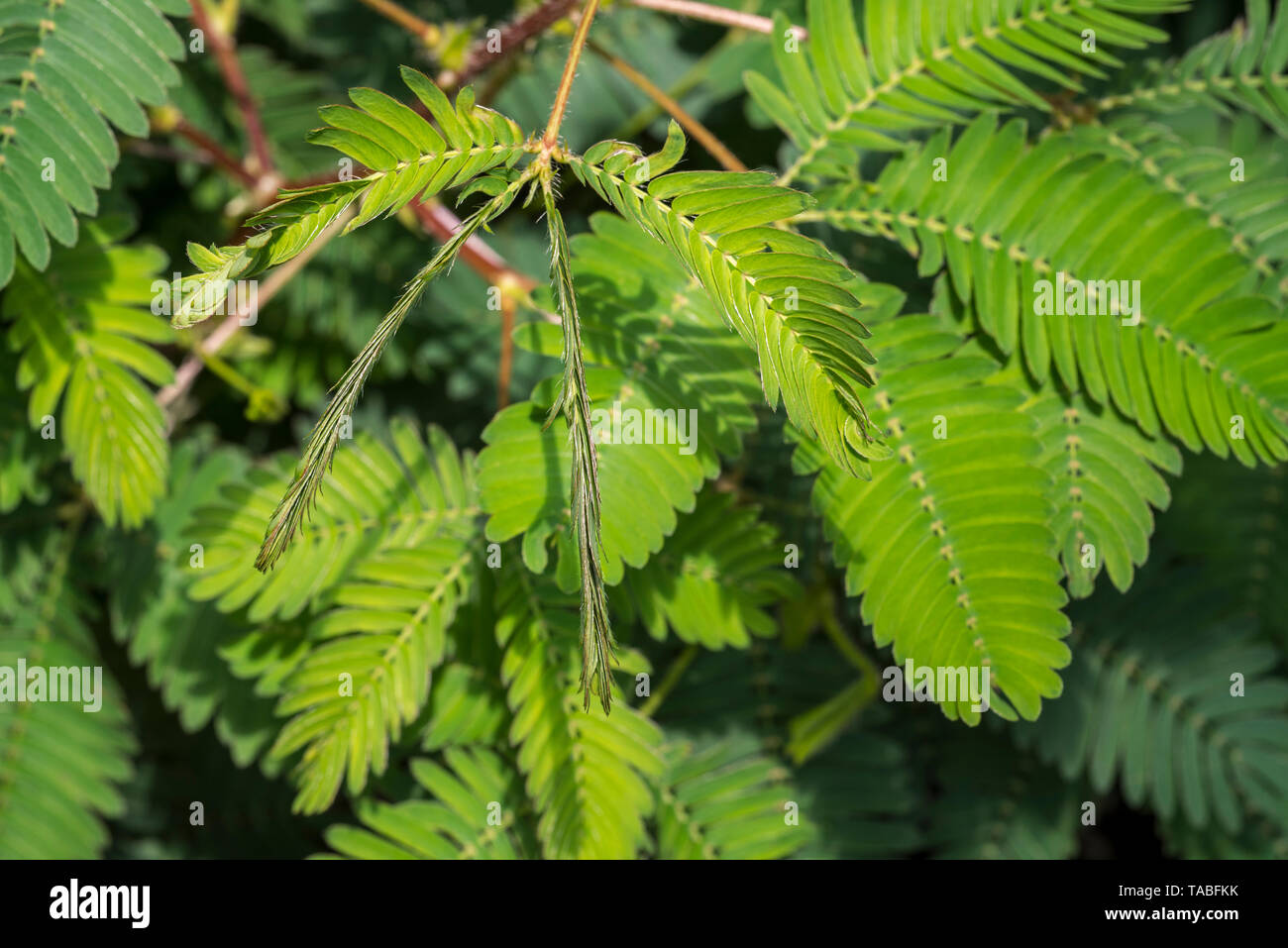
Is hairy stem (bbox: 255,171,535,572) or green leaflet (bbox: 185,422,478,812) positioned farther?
green leaflet (bbox: 185,422,478,812)

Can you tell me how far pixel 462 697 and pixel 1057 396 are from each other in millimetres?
1127

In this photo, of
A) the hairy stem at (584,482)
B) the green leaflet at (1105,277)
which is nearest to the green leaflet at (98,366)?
the hairy stem at (584,482)

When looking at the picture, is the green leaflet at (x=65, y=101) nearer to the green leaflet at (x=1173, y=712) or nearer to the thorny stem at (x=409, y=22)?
the thorny stem at (x=409, y=22)

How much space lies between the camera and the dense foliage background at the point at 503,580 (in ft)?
6.52

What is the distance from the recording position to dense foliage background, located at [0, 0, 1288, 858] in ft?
6.52

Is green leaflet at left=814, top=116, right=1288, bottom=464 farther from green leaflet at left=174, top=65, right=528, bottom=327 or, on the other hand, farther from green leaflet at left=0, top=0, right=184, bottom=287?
green leaflet at left=0, top=0, right=184, bottom=287

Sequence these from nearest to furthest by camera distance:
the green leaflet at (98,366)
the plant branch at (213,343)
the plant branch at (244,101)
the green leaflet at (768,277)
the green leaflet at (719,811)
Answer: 1. the green leaflet at (768,277)
2. the green leaflet at (98,366)
3. the green leaflet at (719,811)
4. the plant branch at (213,343)
5. the plant branch at (244,101)

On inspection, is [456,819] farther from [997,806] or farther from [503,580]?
[997,806]

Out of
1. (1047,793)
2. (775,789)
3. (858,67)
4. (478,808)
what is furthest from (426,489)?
(1047,793)

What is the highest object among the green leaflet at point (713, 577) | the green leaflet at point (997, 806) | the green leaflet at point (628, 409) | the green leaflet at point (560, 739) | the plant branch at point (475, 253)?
the plant branch at point (475, 253)

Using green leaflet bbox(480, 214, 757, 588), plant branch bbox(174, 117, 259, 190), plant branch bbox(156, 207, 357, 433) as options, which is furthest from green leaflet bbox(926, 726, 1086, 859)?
plant branch bbox(174, 117, 259, 190)

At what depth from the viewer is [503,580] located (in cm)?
168

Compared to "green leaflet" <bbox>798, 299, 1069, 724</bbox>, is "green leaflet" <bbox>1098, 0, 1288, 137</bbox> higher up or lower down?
higher up

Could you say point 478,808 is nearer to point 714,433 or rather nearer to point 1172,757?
point 714,433
